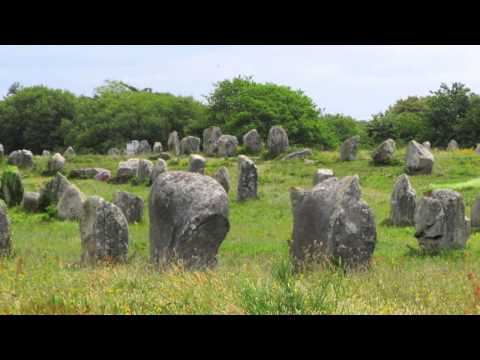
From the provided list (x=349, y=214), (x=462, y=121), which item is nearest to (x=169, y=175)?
(x=349, y=214)

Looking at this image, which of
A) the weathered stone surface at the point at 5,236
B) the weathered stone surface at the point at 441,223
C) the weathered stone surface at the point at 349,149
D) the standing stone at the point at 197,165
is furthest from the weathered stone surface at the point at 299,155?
the weathered stone surface at the point at 5,236

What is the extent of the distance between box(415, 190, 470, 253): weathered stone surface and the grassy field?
1.45 ft

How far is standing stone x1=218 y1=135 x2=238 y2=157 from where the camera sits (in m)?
43.6

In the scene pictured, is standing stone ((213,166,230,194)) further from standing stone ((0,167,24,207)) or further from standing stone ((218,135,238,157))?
standing stone ((218,135,238,157))

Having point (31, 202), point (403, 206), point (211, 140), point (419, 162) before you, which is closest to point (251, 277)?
point (403, 206)

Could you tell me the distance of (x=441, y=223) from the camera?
53.9 ft

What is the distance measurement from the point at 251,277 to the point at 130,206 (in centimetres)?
1406

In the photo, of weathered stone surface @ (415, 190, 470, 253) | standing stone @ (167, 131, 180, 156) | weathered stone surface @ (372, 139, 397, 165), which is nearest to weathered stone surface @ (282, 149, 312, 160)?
weathered stone surface @ (372, 139, 397, 165)

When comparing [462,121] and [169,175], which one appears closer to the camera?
[169,175]

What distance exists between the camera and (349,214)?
13.2 m

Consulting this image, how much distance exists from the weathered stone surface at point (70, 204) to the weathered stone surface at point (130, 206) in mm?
1751

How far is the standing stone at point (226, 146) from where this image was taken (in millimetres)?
43625
